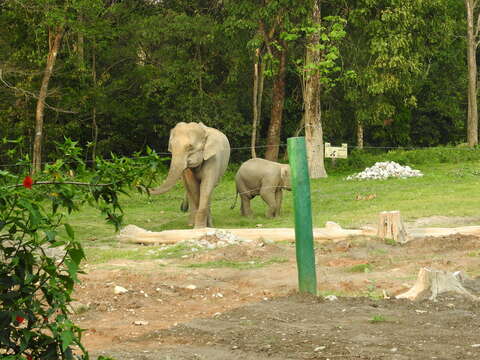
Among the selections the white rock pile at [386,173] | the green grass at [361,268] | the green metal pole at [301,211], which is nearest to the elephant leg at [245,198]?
the white rock pile at [386,173]

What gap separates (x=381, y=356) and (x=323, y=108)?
27.1 metres

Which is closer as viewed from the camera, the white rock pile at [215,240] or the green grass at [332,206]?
the white rock pile at [215,240]

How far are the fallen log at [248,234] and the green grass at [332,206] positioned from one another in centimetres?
37

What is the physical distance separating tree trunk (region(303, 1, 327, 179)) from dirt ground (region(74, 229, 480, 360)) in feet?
42.2

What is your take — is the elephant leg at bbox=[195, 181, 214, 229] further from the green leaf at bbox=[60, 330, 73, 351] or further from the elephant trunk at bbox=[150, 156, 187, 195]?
the green leaf at bbox=[60, 330, 73, 351]

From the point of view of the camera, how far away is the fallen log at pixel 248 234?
1336 cm

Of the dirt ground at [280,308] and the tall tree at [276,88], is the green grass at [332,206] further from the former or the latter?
the tall tree at [276,88]

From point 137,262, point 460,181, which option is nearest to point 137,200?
point 460,181

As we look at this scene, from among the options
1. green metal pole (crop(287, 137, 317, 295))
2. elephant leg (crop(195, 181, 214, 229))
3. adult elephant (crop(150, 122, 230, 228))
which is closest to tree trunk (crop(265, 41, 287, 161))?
adult elephant (crop(150, 122, 230, 228))

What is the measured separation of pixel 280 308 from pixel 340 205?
1013 centimetres

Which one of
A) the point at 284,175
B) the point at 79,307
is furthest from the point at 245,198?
the point at 79,307

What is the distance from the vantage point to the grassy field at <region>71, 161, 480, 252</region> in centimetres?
1625

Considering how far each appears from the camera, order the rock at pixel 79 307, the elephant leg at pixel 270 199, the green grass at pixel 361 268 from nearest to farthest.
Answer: the rock at pixel 79 307 < the green grass at pixel 361 268 < the elephant leg at pixel 270 199

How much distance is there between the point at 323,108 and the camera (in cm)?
3334
